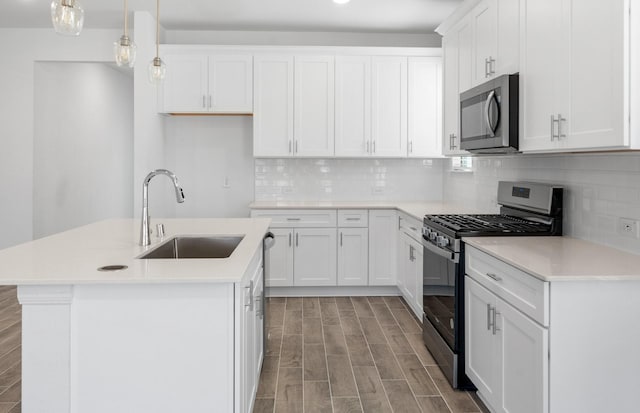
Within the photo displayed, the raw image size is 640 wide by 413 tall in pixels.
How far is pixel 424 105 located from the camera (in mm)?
5102

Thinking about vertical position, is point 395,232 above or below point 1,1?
below

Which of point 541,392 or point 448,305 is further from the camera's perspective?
point 448,305

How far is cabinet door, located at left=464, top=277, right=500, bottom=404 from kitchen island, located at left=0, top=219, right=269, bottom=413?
1176 mm

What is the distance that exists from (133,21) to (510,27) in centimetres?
372

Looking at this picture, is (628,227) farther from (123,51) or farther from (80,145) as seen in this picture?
(80,145)

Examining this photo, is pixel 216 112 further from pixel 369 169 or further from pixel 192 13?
pixel 369 169

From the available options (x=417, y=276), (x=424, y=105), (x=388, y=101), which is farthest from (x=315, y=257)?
(x=424, y=105)

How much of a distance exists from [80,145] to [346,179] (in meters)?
3.40

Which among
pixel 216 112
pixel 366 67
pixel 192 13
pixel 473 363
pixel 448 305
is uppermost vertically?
pixel 192 13

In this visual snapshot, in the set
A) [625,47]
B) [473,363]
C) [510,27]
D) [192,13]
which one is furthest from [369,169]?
[625,47]

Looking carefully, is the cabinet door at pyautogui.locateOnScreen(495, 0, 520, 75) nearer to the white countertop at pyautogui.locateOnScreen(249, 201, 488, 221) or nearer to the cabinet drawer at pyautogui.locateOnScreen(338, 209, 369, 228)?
the white countertop at pyautogui.locateOnScreen(249, 201, 488, 221)

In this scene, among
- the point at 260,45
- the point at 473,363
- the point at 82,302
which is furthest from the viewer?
the point at 260,45

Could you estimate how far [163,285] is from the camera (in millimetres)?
1859

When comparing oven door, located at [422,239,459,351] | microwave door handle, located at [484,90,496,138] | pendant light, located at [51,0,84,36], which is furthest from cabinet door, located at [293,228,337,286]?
pendant light, located at [51,0,84,36]
